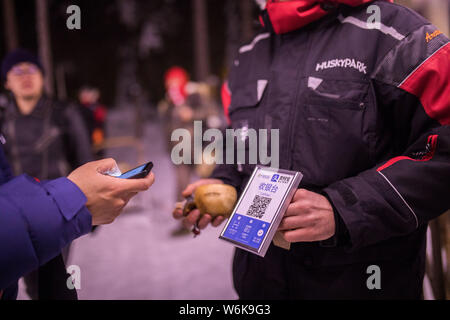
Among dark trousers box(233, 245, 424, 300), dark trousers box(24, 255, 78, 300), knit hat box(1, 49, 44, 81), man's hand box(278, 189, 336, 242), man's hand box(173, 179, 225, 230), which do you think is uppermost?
knit hat box(1, 49, 44, 81)

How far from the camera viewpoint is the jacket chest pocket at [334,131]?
856 millimetres

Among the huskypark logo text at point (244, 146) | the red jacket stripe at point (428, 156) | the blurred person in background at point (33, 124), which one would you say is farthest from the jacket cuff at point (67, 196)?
the blurred person in background at point (33, 124)

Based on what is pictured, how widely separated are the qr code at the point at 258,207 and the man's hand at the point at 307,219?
5cm

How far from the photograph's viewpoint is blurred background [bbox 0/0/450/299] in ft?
4.32

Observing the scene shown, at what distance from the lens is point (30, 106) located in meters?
2.07

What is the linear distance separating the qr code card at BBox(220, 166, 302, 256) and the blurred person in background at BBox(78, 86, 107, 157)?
3.08 meters

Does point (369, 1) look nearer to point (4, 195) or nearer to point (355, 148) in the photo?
point (355, 148)

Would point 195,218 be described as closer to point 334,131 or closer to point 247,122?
point 247,122

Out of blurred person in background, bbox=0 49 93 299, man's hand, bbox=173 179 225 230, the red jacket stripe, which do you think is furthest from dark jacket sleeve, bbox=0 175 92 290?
blurred person in background, bbox=0 49 93 299

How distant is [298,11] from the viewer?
0.92m

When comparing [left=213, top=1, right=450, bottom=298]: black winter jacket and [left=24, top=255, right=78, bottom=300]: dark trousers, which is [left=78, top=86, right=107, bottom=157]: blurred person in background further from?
[left=213, top=1, right=450, bottom=298]: black winter jacket

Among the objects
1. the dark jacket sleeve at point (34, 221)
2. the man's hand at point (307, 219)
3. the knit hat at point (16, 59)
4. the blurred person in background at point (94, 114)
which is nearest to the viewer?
the dark jacket sleeve at point (34, 221)

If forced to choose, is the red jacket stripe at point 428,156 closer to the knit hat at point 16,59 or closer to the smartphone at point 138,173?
the smartphone at point 138,173
